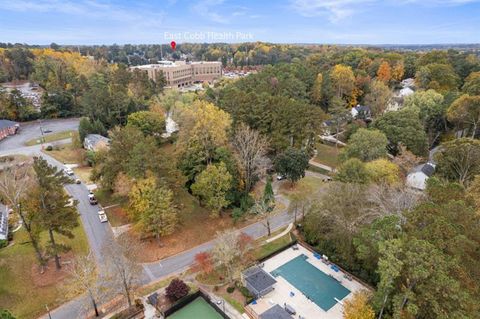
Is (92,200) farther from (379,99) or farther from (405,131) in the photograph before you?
(379,99)

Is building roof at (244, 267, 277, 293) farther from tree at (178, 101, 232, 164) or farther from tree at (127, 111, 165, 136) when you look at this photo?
tree at (127, 111, 165, 136)

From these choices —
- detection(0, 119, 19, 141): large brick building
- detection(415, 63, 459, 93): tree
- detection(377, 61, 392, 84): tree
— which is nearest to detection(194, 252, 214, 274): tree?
detection(0, 119, 19, 141): large brick building

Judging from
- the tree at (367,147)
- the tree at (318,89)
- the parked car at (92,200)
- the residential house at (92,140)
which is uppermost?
the tree at (318,89)

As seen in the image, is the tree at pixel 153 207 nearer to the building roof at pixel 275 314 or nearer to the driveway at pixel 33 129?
the building roof at pixel 275 314

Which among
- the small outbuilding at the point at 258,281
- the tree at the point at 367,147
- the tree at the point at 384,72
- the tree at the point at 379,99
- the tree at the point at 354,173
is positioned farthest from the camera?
the tree at the point at 384,72

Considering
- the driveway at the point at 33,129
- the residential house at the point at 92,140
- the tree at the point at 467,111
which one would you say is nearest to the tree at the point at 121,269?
the residential house at the point at 92,140
